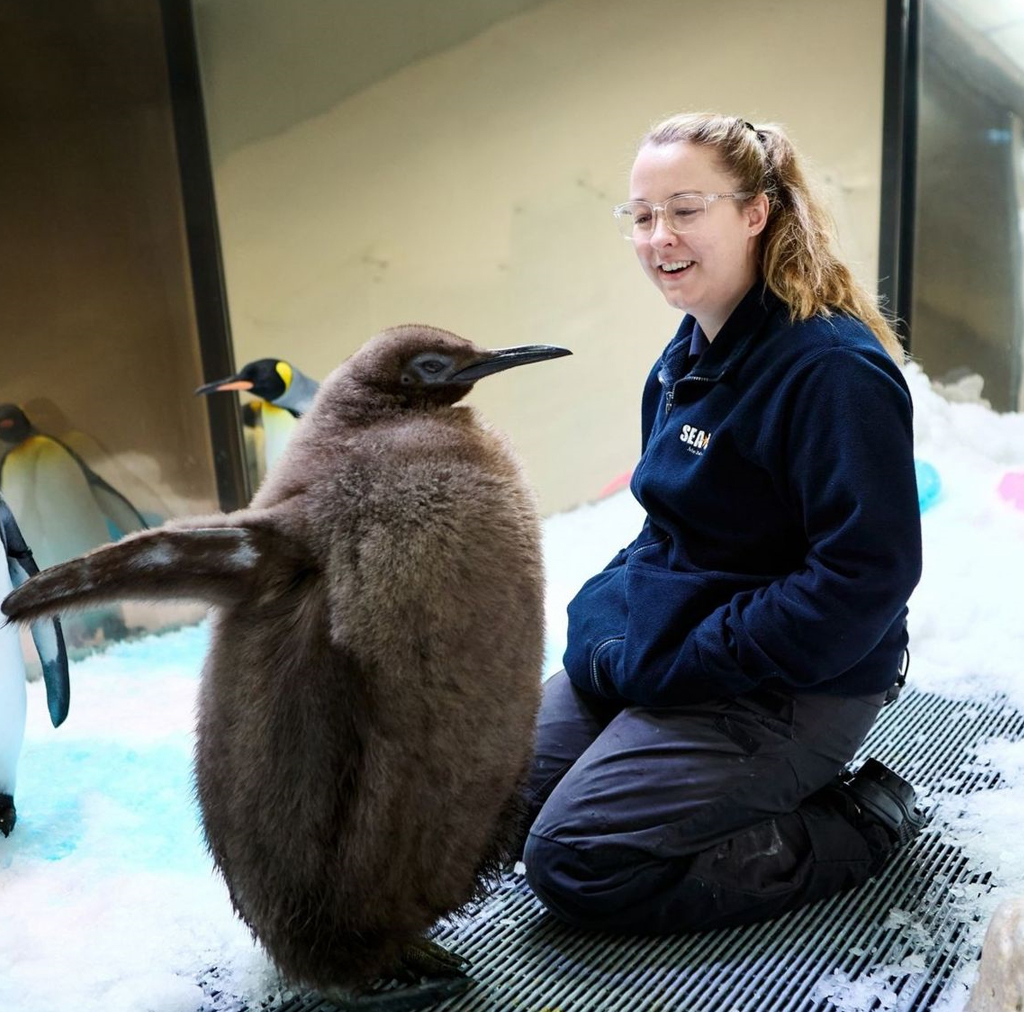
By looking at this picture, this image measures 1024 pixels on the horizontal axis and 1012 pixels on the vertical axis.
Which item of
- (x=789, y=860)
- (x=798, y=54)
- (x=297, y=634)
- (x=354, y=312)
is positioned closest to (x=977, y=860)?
(x=789, y=860)

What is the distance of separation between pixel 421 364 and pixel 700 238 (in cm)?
43

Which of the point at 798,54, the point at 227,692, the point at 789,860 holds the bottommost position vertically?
the point at 789,860

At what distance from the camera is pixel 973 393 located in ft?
11.8

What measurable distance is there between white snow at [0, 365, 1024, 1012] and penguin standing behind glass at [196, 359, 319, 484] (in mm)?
560

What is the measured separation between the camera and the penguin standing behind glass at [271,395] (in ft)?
9.01

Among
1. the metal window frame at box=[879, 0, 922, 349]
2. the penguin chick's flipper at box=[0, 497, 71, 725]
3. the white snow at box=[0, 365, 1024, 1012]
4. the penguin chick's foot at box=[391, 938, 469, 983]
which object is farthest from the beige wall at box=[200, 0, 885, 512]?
the penguin chick's foot at box=[391, 938, 469, 983]

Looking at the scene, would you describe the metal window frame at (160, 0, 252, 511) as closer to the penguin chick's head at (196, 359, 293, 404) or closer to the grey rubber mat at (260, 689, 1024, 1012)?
the penguin chick's head at (196, 359, 293, 404)

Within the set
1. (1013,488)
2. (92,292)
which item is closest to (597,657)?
(92,292)

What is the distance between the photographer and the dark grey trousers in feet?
4.37

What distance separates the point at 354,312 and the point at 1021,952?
2374 millimetres

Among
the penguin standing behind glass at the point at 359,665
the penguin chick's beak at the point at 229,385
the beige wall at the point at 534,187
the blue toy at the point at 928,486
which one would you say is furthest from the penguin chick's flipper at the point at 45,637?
the blue toy at the point at 928,486

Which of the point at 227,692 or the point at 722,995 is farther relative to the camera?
the point at 722,995

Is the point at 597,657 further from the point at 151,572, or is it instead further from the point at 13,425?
the point at 13,425

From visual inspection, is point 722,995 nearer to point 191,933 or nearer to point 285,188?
point 191,933
